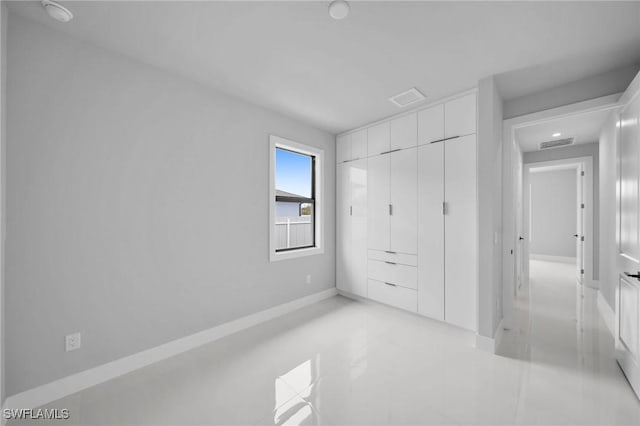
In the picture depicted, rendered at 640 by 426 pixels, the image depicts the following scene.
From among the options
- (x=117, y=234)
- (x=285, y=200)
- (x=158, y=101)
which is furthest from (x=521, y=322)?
(x=158, y=101)

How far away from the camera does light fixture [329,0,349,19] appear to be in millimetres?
1562

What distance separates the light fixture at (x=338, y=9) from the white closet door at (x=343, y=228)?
246cm

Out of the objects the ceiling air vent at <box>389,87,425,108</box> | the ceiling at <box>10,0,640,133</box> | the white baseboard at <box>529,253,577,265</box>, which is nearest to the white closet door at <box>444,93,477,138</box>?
the ceiling at <box>10,0,640,133</box>

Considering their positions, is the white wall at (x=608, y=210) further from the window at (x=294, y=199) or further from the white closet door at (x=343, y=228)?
the window at (x=294, y=199)

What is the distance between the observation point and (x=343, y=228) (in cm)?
412

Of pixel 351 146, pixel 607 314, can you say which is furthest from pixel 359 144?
pixel 607 314

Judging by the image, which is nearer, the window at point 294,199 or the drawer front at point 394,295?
the drawer front at point 394,295

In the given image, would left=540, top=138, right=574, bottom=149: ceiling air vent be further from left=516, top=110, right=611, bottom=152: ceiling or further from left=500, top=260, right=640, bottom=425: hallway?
left=500, top=260, right=640, bottom=425: hallway

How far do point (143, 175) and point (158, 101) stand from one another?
71 centimetres

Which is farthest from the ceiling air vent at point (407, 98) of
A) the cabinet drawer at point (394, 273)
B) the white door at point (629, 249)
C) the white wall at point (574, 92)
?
the cabinet drawer at point (394, 273)

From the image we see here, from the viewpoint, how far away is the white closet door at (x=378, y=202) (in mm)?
3533

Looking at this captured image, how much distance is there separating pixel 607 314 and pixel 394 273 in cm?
258

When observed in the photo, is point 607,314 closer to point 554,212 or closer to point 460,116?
point 460,116

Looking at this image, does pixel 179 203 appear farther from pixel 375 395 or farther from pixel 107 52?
pixel 375 395
